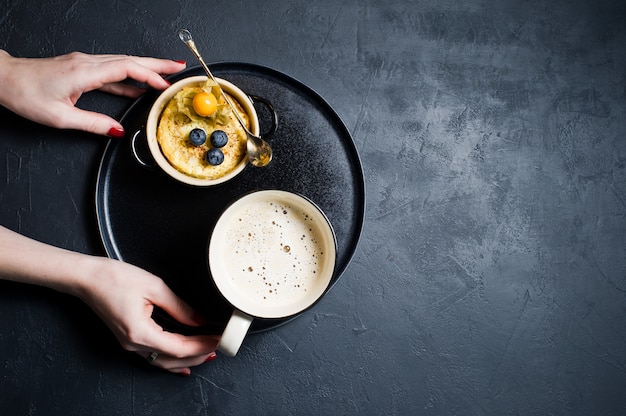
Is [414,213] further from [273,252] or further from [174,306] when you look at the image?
[174,306]

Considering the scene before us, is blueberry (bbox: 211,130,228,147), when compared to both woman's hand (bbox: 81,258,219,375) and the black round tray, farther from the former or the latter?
woman's hand (bbox: 81,258,219,375)

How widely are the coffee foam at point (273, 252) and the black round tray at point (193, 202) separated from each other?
0.30ft

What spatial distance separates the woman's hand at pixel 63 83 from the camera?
128 cm

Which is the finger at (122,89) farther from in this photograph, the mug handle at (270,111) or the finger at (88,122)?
the mug handle at (270,111)

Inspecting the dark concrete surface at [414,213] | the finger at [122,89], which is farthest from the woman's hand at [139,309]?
the finger at [122,89]

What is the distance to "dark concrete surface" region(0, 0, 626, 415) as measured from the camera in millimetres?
1349

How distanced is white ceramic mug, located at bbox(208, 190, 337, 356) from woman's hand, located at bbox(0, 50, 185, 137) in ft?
1.21

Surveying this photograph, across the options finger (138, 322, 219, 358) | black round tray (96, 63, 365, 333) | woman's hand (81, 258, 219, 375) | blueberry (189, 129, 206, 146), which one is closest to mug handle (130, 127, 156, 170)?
black round tray (96, 63, 365, 333)

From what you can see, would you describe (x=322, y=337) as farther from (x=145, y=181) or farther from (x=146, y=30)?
(x=146, y=30)

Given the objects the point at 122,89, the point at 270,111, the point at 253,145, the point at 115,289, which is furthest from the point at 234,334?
the point at 122,89

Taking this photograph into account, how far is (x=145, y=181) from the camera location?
1295 millimetres

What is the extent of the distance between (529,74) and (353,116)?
19.6 inches

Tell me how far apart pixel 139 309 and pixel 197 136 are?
0.40m

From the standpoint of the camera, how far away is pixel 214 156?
1.21m
